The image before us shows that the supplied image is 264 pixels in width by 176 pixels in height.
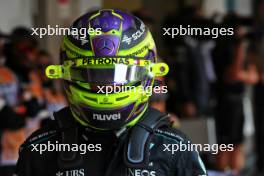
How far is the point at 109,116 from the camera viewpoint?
2.57 metres

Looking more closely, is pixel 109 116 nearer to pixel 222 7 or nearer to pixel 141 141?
pixel 141 141

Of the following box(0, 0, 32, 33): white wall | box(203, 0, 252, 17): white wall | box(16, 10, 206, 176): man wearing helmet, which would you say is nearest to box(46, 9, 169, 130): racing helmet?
box(16, 10, 206, 176): man wearing helmet

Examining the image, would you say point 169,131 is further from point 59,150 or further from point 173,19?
point 173,19

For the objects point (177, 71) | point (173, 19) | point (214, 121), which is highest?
point (173, 19)

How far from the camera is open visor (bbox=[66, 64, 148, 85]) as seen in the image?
2.56 m

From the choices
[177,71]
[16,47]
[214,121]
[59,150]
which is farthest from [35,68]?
[59,150]

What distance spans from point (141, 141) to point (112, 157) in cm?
13

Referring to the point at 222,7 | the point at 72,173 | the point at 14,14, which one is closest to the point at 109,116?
the point at 72,173

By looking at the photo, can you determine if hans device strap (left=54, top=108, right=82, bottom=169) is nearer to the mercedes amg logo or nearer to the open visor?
the open visor

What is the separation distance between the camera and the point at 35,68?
606 centimetres

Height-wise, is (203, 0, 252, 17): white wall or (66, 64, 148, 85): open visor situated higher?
(203, 0, 252, 17): white wall

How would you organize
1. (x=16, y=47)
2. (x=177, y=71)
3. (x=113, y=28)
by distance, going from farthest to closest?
(x=177, y=71) → (x=16, y=47) → (x=113, y=28)

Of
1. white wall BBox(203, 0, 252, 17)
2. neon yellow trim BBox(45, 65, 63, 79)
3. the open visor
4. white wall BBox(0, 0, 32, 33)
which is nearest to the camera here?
the open visor

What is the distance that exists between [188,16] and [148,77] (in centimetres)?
558
